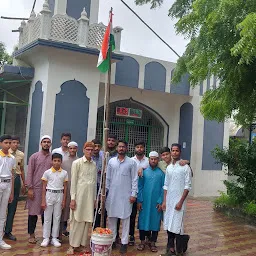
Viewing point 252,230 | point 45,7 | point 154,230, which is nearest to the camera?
point 154,230

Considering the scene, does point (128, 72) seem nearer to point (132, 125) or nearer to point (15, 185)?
point (132, 125)

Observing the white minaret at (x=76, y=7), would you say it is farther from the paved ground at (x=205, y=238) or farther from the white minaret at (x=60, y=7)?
the paved ground at (x=205, y=238)

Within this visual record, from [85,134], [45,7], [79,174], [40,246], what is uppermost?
[45,7]

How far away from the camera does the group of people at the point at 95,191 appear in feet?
16.4

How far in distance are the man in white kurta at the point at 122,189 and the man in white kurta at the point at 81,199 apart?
0.27 metres

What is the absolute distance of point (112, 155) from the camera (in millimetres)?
5520

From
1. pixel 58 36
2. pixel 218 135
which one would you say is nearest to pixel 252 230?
pixel 218 135

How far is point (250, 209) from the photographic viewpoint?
26.5 ft

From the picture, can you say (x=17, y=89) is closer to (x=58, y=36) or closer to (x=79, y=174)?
(x=58, y=36)

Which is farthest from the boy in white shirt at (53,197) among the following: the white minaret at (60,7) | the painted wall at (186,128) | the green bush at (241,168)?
the painted wall at (186,128)

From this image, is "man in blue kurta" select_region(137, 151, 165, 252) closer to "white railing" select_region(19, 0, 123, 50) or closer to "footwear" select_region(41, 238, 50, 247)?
"footwear" select_region(41, 238, 50, 247)

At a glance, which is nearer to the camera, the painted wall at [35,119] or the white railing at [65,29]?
the white railing at [65,29]

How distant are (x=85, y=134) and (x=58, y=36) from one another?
8.06 feet

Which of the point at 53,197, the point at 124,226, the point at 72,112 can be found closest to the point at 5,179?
the point at 53,197
